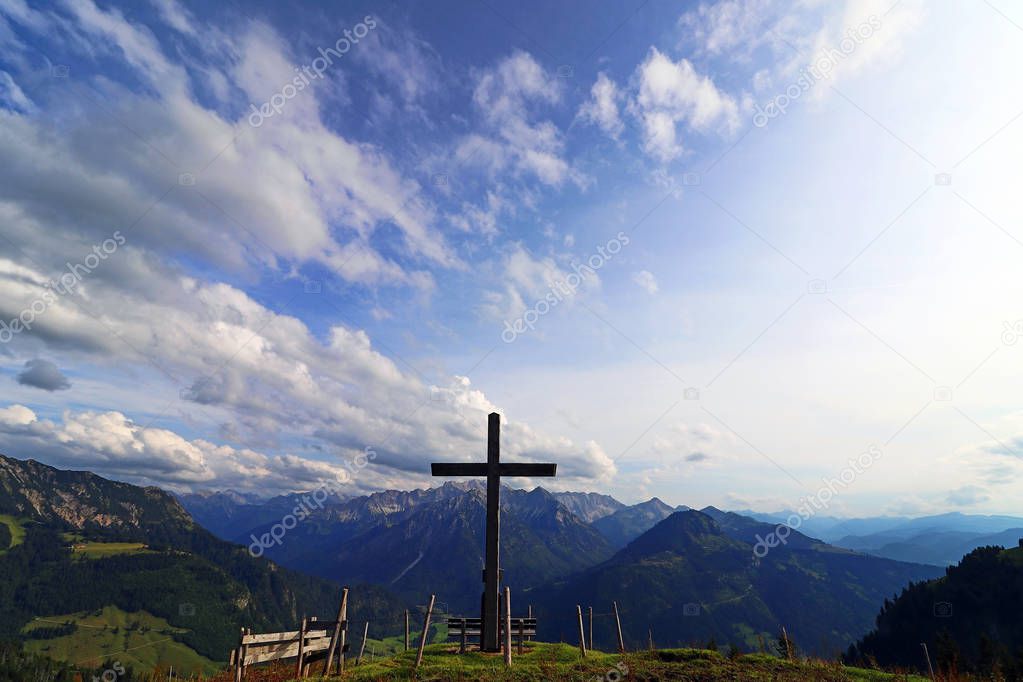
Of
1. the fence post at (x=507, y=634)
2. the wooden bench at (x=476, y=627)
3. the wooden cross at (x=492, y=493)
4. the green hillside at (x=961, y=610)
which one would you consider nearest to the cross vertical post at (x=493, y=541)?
the wooden cross at (x=492, y=493)

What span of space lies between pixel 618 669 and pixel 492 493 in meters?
7.54

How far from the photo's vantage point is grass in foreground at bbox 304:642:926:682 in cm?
1493

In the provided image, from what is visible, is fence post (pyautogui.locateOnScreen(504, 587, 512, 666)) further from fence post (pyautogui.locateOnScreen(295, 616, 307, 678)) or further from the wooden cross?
fence post (pyautogui.locateOnScreen(295, 616, 307, 678))

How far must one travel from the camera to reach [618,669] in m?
15.6

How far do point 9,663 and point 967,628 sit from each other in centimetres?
27327

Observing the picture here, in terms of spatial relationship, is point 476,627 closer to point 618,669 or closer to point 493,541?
point 493,541

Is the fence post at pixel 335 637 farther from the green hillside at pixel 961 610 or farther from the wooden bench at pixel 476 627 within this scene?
the green hillside at pixel 961 610

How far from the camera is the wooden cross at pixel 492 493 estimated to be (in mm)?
19953

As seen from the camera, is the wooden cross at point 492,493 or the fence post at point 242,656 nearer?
the fence post at point 242,656

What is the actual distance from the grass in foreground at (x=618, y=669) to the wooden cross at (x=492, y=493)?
3.31ft

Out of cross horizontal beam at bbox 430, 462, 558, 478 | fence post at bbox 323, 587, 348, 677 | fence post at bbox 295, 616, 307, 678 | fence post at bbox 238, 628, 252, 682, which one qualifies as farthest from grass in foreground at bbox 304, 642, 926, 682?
cross horizontal beam at bbox 430, 462, 558, 478

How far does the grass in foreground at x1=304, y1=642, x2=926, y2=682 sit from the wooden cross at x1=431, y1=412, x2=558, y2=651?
1.01 meters

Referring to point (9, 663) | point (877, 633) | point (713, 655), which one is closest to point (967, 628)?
point (877, 633)

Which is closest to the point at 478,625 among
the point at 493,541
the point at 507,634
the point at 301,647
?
the point at 493,541
